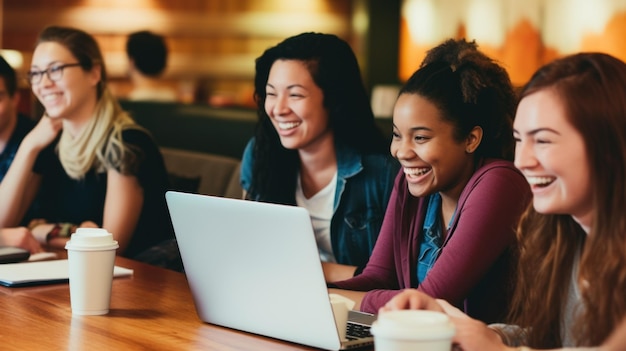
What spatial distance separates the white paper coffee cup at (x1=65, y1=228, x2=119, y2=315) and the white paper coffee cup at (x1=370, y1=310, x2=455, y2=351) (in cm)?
75

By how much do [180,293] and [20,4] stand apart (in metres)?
6.70

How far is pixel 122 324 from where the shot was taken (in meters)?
1.74

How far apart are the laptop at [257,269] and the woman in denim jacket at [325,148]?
81 cm

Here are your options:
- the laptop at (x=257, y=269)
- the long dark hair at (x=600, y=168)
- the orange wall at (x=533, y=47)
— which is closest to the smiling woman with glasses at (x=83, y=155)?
the laptop at (x=257, y=269)

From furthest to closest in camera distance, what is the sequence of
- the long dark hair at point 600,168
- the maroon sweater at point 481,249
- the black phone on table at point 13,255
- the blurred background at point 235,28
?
the blurred background at point 235,28 < the black phone on table at point 13,255 < the maroon sweater at point 481,249 < the long dark hair at point 600,168

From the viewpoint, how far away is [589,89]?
56.7 inches

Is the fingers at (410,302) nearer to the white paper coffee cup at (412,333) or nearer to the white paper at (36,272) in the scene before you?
the white paper coffee cup at (412,333)

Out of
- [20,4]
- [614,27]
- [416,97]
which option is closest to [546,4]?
[614,27]

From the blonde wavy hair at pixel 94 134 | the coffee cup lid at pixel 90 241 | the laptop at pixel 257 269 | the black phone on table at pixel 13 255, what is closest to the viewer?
the laptop at pixel 257 269

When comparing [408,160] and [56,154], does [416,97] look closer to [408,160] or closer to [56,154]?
[408,160]

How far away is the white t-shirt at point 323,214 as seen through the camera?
2.66m

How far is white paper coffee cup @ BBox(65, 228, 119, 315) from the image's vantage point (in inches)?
70.4

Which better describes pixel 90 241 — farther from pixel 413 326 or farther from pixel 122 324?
pixel 413 326

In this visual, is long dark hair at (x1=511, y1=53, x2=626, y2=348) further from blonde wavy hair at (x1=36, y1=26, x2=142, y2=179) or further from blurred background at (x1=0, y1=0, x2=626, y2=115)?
blurred background at (x1=0, y1=0, x2=626, y2=115)
